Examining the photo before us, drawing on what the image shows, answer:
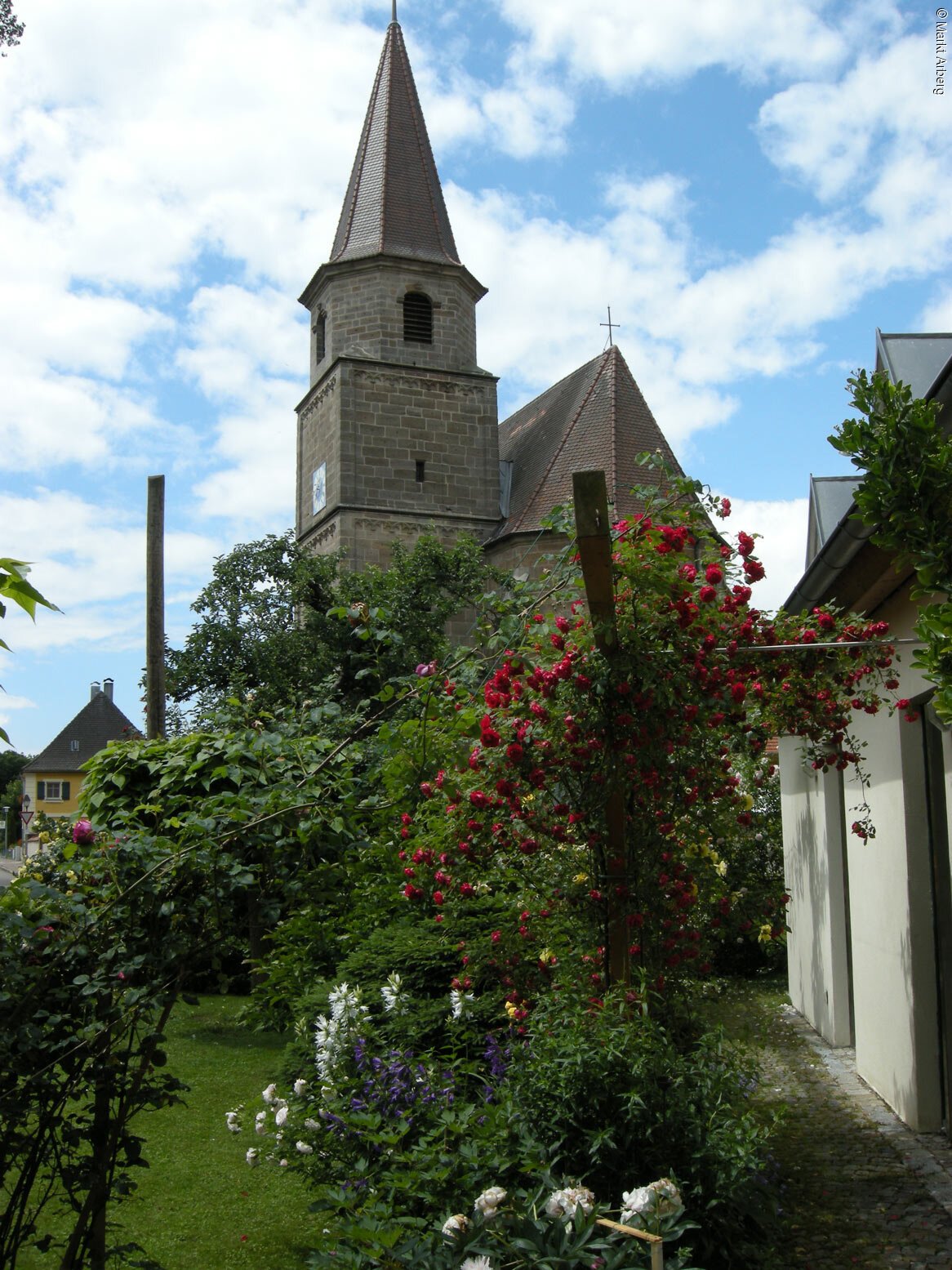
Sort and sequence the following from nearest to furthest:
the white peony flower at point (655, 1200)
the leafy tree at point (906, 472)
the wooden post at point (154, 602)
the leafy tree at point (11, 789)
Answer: the white peony flower at point (655, 1200) < the leafy tree at point (906, 472) < the wooden post at point (154, 602) < the leafy tree at point (11, 789)

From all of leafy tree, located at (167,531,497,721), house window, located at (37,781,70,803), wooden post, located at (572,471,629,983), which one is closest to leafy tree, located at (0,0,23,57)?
wooden post, located at (572,471,629,983)

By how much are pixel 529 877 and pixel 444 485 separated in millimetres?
26597

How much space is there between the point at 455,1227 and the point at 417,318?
31.0 meters

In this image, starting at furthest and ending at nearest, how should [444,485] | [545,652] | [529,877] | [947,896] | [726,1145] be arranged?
1. [444,485]
2. [947,896]
3. [529,877]
4. [545,652]
5. [726,1145]

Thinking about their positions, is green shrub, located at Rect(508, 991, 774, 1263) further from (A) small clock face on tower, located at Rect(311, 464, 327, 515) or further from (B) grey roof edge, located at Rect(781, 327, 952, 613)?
(A) small clock face on tower, located at Rect(311, 464, 327, 515)

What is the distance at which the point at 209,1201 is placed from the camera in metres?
5.83

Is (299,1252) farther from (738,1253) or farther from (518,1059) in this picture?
(738,1253)

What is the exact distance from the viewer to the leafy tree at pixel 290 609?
2266 centimetres

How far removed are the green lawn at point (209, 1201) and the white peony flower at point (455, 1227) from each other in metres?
1.68

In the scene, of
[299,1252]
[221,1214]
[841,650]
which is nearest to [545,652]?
[841,650]

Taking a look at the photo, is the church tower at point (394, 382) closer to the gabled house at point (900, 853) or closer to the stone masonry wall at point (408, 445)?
the stone masonry wall at point (408, 445)

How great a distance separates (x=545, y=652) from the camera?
491 centimetres

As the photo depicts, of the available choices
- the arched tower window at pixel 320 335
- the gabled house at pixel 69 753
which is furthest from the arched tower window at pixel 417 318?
the gabled house at pixel 69 753

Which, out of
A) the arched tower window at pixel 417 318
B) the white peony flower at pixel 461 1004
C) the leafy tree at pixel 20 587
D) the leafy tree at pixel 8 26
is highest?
the arched tower window at pixel 417 318
